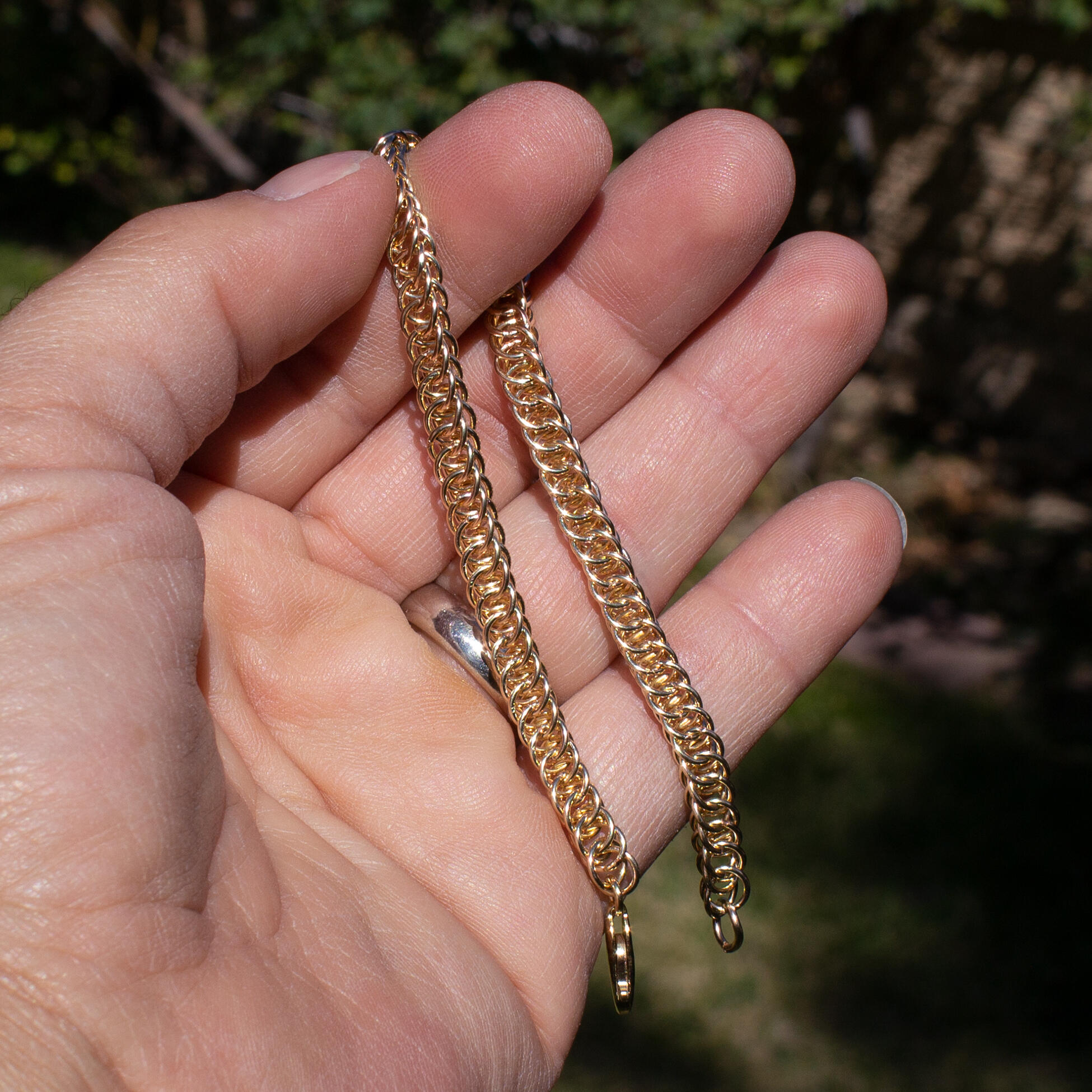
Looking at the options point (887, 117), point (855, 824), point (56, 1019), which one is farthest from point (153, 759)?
point (887, 117)

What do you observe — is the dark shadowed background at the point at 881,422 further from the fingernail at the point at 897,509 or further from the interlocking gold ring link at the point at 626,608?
the fingernail at the point at 897,509

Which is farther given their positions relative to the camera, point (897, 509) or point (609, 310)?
point (897, 509)

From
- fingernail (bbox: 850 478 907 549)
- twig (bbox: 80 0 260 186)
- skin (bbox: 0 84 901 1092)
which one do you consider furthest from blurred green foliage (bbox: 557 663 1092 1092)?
twig (bbox: 80 0 260 186)

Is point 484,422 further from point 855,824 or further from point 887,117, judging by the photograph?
point 887,117

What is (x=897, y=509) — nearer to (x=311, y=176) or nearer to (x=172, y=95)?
(x=311, y=176)

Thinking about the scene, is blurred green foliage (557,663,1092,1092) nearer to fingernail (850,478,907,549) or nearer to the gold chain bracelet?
the gold chain bracelet

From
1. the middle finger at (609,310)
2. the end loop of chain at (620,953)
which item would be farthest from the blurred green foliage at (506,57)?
the end loop of chain at (620,953)

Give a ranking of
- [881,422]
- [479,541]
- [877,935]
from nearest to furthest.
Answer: [479,541], [877,935], [881,422]

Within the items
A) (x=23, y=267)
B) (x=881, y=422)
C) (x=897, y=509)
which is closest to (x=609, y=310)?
(x=897, y=509)
